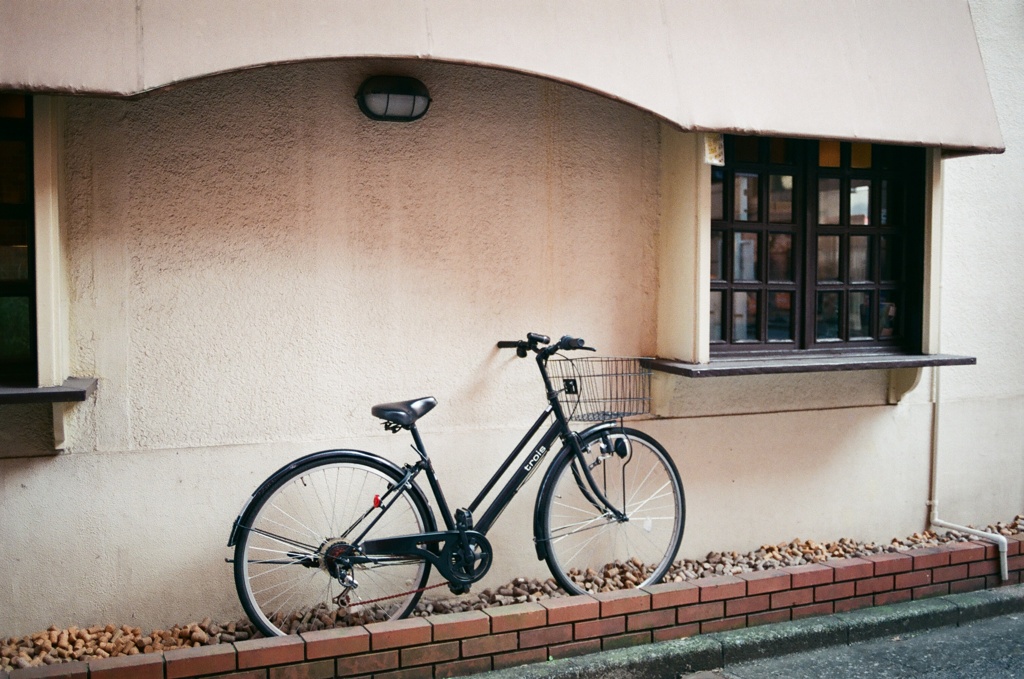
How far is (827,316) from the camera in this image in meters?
5.45

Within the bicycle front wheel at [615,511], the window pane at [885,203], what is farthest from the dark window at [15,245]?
the window pane at [885,203]

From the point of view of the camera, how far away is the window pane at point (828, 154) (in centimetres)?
536

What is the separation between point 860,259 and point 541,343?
7.55 feet

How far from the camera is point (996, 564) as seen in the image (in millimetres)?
5262

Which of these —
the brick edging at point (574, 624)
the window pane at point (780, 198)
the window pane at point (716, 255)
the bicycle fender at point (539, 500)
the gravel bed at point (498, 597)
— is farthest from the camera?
the window pane at point (780, 198)

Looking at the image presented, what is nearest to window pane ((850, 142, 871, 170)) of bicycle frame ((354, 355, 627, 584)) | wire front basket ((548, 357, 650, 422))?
wire front basket ((548, 357, 650, 422))

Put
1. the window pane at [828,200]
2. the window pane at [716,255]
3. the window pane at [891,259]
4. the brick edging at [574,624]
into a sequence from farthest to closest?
the window pane at [891,259] < the window pane at [828,200] < the window pane at [716,255] < the brick edging at [574,624]

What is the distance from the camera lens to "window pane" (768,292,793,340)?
5.29 meters

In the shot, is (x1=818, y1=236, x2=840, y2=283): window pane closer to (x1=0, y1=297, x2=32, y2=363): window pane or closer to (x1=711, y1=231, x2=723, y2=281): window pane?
(x1=711, y1=231, x2=723, y2=281): window pane

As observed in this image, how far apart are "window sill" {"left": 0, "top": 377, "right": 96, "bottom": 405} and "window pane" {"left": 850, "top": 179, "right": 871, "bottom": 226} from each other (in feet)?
14.5

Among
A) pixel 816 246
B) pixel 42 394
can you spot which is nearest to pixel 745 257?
pixel 816 246

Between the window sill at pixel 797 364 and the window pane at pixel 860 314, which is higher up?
the window pane at pixel 860 314

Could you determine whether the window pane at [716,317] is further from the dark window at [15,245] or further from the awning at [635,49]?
the dark window at [15,245]

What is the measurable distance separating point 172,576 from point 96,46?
2417mm
